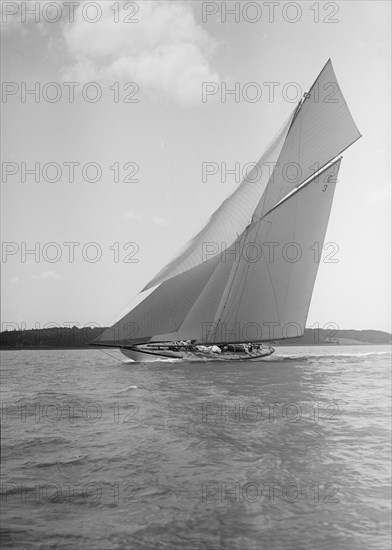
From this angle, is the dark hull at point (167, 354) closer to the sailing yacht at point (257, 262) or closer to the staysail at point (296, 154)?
the sailing yacht at point (257, 262)

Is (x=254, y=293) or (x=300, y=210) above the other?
(x=300, y=210)

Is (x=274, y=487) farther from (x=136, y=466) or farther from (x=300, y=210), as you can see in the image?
(x=300, y=210)

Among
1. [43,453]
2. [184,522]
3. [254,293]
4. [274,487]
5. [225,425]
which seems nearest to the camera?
[184,522]

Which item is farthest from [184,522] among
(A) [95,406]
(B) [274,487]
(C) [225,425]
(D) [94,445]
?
(A) [95,406]

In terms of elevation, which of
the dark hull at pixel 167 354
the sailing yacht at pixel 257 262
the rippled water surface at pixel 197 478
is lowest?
the dark hull at pixel 167 354

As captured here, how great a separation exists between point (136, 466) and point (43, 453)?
1.35 metres

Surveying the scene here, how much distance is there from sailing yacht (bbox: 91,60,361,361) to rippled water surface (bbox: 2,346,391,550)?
54.3ft

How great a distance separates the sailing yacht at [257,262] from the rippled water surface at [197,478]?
16.5 meters

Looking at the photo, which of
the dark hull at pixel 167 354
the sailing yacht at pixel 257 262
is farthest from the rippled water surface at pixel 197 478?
the dark hull at pixel 167 354

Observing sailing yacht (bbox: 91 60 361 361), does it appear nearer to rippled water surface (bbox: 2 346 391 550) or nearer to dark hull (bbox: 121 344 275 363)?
dark hull (bbox: 121 344 275 363)

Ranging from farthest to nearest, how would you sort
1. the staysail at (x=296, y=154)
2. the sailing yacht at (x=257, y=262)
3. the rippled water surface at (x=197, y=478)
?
the staysail at (x=296, y=154)
the sailing yacht at (x=257, y=262)
the rippled water surface at (x=197, y=478)

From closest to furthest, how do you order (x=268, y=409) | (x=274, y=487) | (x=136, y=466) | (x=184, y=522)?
1. (x=184, y=522)
2. (x=274, y=487)
3. (x=136, y=466)
4. (x=268, y=409)

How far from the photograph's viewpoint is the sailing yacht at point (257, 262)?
26.5m

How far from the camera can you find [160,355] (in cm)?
3005
